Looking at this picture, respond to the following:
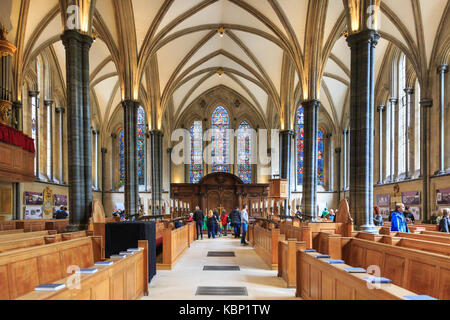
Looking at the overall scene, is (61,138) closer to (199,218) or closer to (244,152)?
(199,218)

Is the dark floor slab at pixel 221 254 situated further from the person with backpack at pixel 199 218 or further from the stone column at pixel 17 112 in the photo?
the stone column at pixel 17 112

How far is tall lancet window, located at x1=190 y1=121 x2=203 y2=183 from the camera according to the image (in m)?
29.3

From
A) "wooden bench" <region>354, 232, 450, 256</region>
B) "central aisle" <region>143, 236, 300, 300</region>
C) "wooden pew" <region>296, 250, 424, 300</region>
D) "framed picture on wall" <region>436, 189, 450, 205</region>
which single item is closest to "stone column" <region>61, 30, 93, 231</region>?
"central aisle" <region>143, 236, 300, 300</region>

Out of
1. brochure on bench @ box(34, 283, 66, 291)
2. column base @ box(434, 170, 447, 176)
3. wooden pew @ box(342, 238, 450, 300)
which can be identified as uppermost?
column base @ box(434, 170, 447, 176)

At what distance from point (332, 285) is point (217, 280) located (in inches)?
139

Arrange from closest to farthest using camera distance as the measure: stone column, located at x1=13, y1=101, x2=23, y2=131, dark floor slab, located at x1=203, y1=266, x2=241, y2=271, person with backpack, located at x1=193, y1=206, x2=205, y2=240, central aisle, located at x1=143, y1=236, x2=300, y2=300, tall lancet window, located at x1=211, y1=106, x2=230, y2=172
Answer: central aisle, located at x1=143, y1=236, x2=300, y2=300 → dark floor slab, located at x1=203, y1=266, x2=241, y2=271 → stone column, located at x1=13, y1=101, x2=23, y2=131 → person with backpack, located at x1=193, y1=206, x2=205, y2=240 → tall lancet window, located at x1=211, y1=106, x2=230, y2=172

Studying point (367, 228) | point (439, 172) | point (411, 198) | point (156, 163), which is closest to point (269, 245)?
point (367, 228)

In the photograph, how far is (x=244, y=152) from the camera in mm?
29500

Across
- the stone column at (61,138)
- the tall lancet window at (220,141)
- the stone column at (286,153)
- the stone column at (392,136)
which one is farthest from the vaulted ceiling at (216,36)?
the tall lancet window at (220,141)

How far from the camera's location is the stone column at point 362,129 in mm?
9797

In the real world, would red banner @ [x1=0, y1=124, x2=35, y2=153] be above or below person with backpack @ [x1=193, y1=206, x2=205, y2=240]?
above

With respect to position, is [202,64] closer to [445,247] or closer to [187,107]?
[187,107]

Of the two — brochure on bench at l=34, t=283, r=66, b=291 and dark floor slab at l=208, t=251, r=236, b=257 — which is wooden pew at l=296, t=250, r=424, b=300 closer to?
brochure on bench at l=34, t=283, r=66, b=291

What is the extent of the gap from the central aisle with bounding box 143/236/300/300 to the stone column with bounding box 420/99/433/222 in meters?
9.81
